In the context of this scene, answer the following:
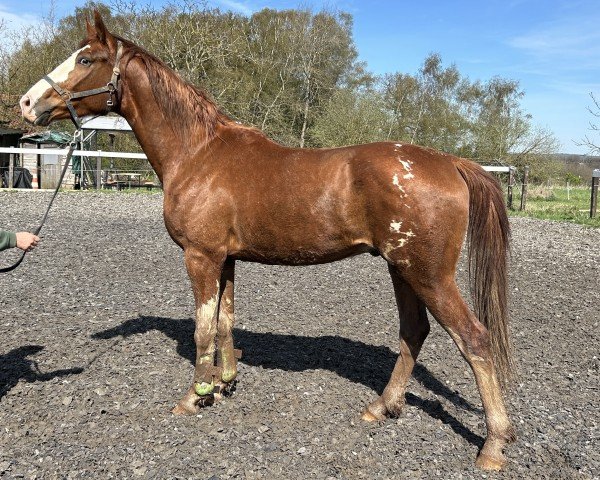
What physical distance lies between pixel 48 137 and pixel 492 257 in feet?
83.4

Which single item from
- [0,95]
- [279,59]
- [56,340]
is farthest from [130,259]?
[279,59]

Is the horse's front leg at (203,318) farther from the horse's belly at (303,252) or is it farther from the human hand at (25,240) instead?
the human hand at (25,240)

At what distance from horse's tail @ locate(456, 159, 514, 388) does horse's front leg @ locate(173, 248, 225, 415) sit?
1.93 meters

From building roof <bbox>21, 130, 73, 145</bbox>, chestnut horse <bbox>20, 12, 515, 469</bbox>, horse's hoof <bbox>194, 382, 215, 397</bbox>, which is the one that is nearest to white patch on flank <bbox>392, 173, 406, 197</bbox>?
chestnut horse <bbox>20, 12, 515, 469</bbox>

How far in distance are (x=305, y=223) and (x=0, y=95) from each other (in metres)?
30.0

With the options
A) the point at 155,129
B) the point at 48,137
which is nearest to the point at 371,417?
the point at 155,129

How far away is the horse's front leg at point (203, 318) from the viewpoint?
3.91 metres

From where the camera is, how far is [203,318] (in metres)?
4.00

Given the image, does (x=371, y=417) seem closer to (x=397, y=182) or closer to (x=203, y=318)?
(x=203, y=318)

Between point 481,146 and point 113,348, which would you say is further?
point 481,146

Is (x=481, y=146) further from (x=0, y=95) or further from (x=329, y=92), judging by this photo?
(x=0, y=95)

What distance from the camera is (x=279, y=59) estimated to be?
32.8 m

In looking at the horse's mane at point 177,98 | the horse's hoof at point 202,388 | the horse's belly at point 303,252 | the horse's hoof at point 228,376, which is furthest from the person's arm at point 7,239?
the horse's hoof at point 228,376

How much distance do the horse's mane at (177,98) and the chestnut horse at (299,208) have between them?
10 millimetres
